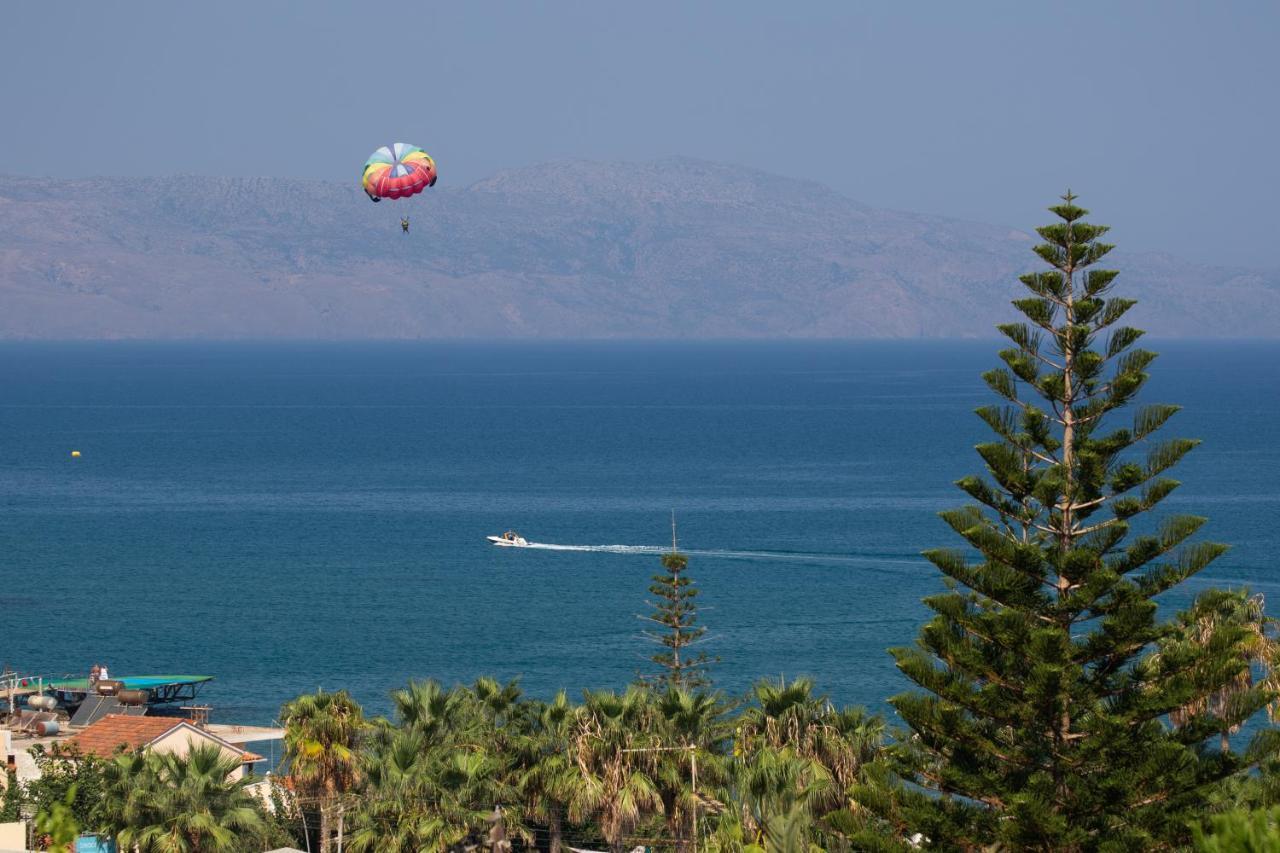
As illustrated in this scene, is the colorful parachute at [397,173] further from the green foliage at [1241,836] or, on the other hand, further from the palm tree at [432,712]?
the green foliage at [1241,836]

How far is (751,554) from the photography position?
91500 mm

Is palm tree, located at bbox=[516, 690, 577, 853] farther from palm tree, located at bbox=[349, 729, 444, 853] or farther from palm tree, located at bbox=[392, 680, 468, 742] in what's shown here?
palm tree, located at bbox=[349, 729, 444, 853]

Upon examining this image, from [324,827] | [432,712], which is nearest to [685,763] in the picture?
[432,712]

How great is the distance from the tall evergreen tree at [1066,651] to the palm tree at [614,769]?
4.94m

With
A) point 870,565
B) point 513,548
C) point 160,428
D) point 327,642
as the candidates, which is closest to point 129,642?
point 327,642

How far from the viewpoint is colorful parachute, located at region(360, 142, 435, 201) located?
55.2 meters

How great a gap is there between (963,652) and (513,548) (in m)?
69.2

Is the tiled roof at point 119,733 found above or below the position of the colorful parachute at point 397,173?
below

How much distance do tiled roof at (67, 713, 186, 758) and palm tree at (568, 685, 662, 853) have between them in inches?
589

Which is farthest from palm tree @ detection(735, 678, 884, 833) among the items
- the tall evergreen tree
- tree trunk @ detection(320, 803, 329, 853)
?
tree trunk @ detection(320, 803, 329, 853)

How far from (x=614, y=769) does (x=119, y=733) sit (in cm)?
1842

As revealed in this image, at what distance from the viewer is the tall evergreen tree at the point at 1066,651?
27.0 meters

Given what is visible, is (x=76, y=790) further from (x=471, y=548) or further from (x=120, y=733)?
(x=471, y=548)

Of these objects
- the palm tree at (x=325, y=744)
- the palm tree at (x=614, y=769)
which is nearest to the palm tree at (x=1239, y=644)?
the palm tree at (x=614, y=769)
